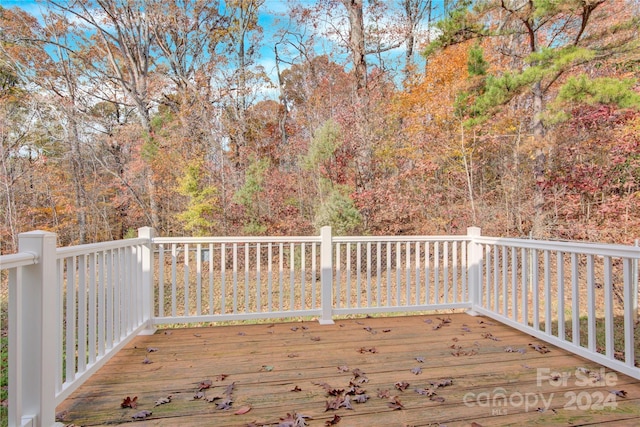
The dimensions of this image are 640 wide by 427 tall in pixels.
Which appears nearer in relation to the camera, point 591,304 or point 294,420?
point 294,420

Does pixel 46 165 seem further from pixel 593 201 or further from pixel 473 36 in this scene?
pixel 593 201

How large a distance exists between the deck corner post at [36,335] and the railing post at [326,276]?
7.42 feet

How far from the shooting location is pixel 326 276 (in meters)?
3.56

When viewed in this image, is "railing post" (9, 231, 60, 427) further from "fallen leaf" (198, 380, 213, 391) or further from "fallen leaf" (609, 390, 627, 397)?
"fallen leaf" (609, 390, 627, 397)

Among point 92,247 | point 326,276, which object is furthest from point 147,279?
point 326,276

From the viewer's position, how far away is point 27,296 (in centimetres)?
164

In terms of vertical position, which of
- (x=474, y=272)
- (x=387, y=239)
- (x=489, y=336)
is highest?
(x=387, y=239)

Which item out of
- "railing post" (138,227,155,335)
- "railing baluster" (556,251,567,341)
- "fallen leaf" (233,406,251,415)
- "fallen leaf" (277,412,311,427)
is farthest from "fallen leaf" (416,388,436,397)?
"railing post" (138,227,155,335)

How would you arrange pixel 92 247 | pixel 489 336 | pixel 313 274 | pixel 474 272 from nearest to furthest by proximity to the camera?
pixel 92 247, pixel 489 336, pixel 313 274, pixel 474 272

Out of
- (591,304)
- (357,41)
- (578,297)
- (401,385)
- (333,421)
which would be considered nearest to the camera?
(333,421)

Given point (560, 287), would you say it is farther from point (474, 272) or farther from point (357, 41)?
point (357, 41)

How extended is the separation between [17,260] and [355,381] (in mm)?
1857

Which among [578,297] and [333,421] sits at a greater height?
[578,297]

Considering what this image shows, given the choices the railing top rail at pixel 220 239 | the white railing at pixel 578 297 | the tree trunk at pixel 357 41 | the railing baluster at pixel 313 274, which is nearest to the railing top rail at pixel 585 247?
the white railing at pixel 578 297
